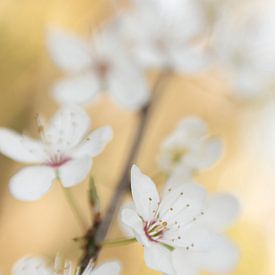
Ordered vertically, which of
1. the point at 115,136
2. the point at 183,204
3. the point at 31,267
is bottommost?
the point at 115,136

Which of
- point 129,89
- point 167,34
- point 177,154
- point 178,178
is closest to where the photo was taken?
point 178,178

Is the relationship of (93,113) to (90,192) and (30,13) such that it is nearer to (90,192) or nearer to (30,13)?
(30,13)

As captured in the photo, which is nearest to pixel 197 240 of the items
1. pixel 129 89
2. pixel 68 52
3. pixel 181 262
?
pixel 181 262

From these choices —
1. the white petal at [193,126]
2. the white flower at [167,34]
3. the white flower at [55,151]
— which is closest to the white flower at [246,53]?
the white flower at [167,34]

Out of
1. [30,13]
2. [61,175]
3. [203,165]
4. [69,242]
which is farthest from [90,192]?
[30,13]

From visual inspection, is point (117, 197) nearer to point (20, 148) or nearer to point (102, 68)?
point (20, 148)
